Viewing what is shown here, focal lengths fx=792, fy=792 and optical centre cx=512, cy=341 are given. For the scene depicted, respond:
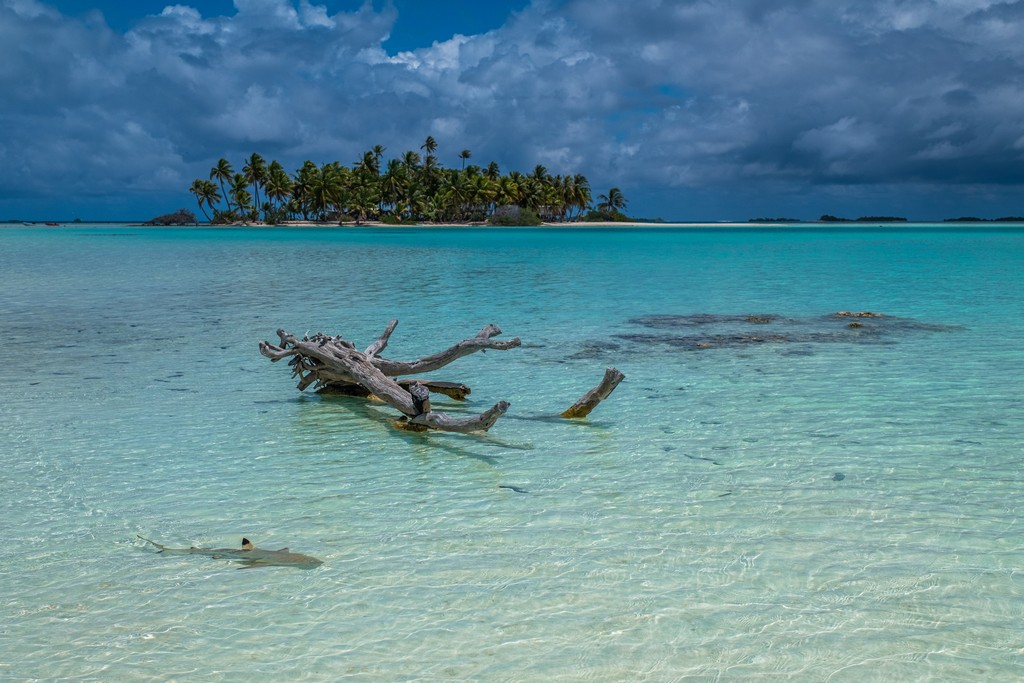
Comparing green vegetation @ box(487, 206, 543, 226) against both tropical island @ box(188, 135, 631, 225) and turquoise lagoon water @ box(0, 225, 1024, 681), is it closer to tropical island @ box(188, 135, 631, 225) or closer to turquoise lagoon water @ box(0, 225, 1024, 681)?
tropical island @ box(188, 135, 631, 225)

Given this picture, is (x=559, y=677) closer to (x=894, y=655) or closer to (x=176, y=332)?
(x=894, y=655)

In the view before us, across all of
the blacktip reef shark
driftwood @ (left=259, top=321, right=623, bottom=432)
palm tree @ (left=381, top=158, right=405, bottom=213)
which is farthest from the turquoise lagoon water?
palm tree @ (left=381, top=158, right=405, bottom=213)

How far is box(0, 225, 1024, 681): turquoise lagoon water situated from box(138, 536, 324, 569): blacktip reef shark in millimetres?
103

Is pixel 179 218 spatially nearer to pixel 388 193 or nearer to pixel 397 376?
pixel 388 193

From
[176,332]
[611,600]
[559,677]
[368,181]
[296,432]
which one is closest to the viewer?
[559,677]

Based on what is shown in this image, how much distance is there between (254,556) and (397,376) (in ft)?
18.6

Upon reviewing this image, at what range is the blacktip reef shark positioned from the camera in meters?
5.52

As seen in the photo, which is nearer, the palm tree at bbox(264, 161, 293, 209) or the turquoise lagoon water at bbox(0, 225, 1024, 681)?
the turquoise lagoon water at bbox(0, 225, 1024, 681)

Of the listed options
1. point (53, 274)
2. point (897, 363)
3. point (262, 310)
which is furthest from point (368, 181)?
point (897, 363)

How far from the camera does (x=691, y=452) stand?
323 inches

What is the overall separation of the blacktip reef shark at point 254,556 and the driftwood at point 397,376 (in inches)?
123

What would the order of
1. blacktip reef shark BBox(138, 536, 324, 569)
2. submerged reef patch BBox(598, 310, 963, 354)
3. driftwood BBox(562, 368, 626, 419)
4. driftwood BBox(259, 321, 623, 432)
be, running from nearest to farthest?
1. blacktip reef shark BBox(138, 536, 324, 569)
2. driftwood BBox(259, 321, 623, 432)
3. driftwood BBox(562, 368, 626, 419)
4. submerged reef patch BBox(598, 310, 963, 354)

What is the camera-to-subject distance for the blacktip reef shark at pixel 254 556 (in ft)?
18.1

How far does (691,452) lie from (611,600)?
3.42m
